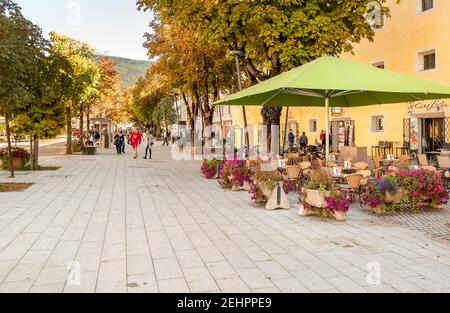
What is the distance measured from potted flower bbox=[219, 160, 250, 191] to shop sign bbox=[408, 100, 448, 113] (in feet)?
36.7

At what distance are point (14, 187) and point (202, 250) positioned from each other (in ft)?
30.6

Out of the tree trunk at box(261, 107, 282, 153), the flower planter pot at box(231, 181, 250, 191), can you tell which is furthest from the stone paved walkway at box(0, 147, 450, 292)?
the tree trunk at box(261, 107, 282, 153)

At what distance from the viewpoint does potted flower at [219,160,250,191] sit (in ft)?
41.7

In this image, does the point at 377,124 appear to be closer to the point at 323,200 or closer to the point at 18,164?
the point at 323,200

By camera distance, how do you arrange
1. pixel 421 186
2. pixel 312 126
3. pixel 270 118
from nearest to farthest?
pixel 421 186 < pixel 270 118 < pixel 312 126

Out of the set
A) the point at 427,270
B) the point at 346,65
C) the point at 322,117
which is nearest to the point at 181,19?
the point at 346,65

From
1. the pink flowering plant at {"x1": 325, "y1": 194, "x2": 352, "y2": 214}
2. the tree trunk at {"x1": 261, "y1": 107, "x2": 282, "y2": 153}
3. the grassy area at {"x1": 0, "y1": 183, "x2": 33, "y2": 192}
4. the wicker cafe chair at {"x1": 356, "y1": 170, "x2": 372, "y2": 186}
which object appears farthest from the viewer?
the tree trunk at {"x1": 261, "y1": 107, "x2": 282, "y2": 153}

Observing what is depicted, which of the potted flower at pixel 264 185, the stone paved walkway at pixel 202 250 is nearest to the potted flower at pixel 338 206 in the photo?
the stone paved walkway at pixel 202 250

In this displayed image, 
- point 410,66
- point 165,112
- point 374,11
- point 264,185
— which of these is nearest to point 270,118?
point 374,11

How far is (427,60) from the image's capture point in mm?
21062

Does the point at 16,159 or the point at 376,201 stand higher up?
the point at 16,159

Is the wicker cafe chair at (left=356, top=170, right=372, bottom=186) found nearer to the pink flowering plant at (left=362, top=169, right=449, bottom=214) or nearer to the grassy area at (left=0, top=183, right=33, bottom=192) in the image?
the pink flowering plant at (left=362, top=169, right=449, bottom=214)

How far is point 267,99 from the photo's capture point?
12.1 m
